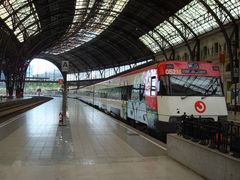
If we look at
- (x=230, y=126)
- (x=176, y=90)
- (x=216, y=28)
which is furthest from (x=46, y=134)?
(x=216, y=28)

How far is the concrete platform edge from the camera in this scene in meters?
7.34

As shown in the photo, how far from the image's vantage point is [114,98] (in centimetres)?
2941

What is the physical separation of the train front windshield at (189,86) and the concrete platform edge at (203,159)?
4869mm

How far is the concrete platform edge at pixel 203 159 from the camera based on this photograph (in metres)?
7.34

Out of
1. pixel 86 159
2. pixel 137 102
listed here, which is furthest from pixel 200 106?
pixel 86 159

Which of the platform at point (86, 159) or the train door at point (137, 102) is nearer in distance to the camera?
the platform at point (86, 159)

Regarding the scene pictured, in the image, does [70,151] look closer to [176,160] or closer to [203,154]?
[176,160]

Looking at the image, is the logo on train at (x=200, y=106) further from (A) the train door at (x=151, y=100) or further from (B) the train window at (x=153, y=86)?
(B) the train window at (x=153, y=86)

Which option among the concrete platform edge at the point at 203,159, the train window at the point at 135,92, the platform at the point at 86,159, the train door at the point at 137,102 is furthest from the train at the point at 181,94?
the concrete platform edge at the point at 203,159

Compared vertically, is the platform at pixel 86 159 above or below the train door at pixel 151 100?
below

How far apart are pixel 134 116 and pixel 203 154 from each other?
1237 cm

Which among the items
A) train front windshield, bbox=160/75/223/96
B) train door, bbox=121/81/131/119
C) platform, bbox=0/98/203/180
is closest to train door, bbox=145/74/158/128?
train front windshield, bbox=160/75/223/96

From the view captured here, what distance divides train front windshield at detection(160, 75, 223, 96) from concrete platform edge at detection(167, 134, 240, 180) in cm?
487

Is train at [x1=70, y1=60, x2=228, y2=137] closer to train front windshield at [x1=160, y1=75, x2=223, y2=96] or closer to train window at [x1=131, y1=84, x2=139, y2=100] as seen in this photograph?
train front windshield at [x1=160, y1=75, x2=223, y2=96]
